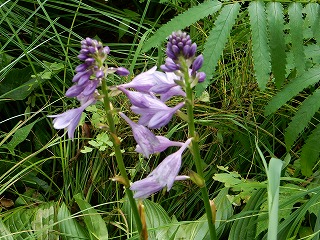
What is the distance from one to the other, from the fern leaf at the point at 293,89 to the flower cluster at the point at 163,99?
34.1 inches

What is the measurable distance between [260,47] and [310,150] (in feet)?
1.57

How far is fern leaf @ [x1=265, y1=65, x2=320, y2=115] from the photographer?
217 cm

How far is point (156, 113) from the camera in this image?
1354mm

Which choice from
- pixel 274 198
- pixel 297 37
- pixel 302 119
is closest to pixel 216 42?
pixel 297 37

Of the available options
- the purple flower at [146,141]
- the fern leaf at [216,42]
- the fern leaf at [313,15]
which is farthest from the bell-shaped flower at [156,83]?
the fern leaf at [313,15]

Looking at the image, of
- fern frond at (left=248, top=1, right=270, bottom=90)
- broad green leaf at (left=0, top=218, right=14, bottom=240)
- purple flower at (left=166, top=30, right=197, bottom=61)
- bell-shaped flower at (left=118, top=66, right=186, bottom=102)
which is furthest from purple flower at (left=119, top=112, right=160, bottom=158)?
broad green leaf at (left=0, top=218, right=14, bottom=240)

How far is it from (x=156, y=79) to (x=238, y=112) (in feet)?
5.73

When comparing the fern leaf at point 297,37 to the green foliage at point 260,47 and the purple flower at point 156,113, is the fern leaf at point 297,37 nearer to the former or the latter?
the green foliage at point 260,47

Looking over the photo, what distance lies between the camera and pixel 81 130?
11.2 feet

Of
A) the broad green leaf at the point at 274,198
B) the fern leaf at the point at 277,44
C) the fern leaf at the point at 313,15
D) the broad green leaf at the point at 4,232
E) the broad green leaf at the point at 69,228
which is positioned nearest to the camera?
the broad green leaf at the point at 274,198

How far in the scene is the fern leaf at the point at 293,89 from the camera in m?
2.17

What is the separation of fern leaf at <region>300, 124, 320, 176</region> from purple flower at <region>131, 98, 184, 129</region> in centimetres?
101

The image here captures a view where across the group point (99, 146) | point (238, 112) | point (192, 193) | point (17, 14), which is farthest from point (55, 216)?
point (17, 14)

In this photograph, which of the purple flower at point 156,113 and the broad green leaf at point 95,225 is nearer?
the purple flower at point 156,113
